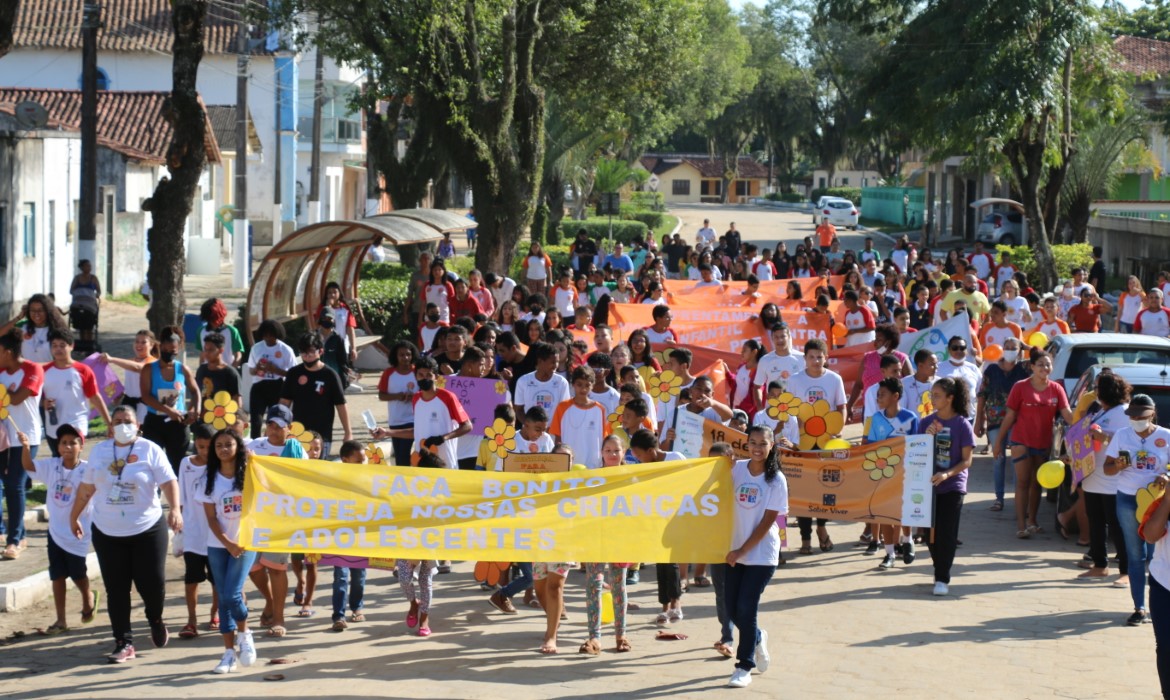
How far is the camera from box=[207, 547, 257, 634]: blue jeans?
29.1 ft

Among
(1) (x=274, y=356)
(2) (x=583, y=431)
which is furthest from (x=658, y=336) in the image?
(2) (x=583, y=431)

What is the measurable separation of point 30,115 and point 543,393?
15634mm

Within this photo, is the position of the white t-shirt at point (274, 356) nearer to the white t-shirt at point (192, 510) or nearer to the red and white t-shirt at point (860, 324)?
the white t-shirt at point (192, 510)

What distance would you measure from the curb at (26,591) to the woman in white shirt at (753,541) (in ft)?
14.7

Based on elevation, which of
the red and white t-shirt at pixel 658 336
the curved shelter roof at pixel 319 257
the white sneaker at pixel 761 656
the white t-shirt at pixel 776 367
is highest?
the curved shelter roof at pixel 319 257

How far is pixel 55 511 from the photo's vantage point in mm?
9727

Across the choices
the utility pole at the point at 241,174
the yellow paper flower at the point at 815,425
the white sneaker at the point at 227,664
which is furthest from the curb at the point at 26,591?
the utility pole at the point at 241,174

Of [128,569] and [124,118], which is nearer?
[128,569]

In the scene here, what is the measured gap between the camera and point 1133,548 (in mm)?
10078

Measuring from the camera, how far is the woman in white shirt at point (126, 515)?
359 inches

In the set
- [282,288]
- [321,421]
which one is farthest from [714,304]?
[321,421]

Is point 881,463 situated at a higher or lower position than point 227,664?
higher

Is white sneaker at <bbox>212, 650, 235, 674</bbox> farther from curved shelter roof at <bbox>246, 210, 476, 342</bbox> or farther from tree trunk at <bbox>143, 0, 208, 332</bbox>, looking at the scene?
tree trunk at <bbox>143, 0, 208, 332</bbox>

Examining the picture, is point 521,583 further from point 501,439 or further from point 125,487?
point 125,487
